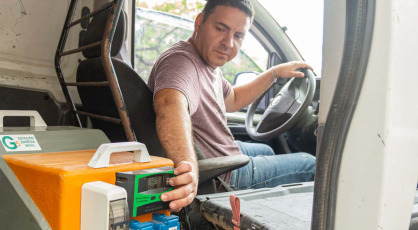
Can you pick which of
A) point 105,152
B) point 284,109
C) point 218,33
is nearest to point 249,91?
point 284,109

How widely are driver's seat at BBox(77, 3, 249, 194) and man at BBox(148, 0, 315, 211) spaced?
62mm

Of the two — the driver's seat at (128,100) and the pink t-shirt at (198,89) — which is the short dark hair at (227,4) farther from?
the driver's seat at (128,100)

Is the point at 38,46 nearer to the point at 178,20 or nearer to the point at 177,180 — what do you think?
the point at 177,180

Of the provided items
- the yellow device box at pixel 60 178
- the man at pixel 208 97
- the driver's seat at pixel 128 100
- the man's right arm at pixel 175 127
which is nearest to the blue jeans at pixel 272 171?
the man at pixel 208 97

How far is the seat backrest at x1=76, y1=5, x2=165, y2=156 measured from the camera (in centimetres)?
119

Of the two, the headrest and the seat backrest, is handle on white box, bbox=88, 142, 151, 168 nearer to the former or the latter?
the seat backrest

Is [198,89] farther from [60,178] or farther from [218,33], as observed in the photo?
[60,178]

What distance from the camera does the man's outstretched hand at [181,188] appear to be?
0.80 meters

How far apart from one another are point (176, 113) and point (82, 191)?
55 centimetres

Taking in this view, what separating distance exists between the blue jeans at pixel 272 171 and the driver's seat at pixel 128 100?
32 centimetres

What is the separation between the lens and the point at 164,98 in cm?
124

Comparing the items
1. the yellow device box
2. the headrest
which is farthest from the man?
the yellow device box

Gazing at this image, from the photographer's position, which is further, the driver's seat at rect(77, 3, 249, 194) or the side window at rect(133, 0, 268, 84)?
the side window at rect(133, 0, 268, 84)

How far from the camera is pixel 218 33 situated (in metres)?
1.66
